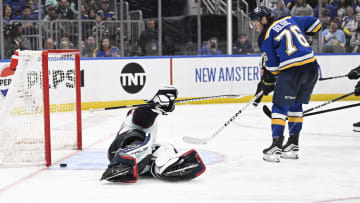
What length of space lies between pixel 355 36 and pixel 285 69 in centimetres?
610

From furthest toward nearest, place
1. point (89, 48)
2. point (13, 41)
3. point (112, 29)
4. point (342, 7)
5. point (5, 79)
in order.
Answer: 1. point (342, 7)
2. point (112, 29)
3. point (89, 48)
4. point (13, 41)
5. point (5, 79)

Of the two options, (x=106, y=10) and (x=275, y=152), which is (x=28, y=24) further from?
(x=275, y=152)

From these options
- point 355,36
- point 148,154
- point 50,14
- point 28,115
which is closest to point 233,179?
point 148,154

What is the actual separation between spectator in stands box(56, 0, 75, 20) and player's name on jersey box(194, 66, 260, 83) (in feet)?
7.13

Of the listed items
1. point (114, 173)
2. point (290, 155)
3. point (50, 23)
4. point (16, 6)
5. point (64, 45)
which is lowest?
point (290, 155)

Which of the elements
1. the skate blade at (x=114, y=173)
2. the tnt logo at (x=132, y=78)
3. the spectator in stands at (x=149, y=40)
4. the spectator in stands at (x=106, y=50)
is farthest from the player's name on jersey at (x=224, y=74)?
the skate blade at (x=114, y=173)

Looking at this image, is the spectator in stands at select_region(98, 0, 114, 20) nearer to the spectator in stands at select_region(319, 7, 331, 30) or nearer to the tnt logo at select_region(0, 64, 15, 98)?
the tnt logo at select_region(0, 64, 15, 98)

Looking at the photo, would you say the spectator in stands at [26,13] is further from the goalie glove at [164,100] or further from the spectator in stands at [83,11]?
the goalie glove at [164,100]

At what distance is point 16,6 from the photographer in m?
9.05

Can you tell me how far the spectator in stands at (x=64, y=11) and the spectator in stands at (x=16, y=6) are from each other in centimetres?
56

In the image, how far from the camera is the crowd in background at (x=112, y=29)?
354 inches

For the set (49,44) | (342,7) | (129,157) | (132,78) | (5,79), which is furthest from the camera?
(342,7)

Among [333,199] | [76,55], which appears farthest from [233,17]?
[333,199]

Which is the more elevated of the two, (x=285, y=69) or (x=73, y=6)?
(x=73, y=6)
